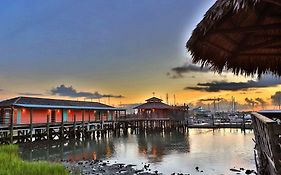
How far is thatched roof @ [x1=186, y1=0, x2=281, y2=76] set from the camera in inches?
175

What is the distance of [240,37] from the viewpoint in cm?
598

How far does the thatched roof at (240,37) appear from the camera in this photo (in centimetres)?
445

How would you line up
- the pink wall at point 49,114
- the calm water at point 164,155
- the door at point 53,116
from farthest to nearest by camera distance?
the door at point 53,116
the pink wall at point 49,114
the calm water at point 164,155

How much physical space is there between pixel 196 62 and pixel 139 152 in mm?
19900

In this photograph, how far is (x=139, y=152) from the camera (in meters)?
25.2

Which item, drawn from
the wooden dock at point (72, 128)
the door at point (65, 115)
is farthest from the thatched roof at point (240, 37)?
the door at point (65, 115)

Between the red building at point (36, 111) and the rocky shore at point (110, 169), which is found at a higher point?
the red building at point (36, 111)

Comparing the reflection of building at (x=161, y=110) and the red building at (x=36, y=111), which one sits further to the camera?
the reflection of building at (x=161, y=110)

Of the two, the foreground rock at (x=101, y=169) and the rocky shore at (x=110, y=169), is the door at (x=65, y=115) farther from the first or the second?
the rocky shore at (x=110, y=169)

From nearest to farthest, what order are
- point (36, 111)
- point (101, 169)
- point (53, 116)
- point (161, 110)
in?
point (101, 169)
point (36, 111)
point (53, 116)
point (161, 110)

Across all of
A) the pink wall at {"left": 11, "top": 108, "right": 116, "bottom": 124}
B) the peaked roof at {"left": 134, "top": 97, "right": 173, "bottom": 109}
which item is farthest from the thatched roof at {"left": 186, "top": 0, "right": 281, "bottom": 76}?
the peaked roof at {"left": 134, "top": 97, "right": 173, "bottom": 109}

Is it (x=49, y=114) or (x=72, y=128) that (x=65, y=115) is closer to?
(x=72, y=128)

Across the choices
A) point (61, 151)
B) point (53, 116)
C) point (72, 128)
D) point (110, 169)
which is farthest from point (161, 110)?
point (110, 169)

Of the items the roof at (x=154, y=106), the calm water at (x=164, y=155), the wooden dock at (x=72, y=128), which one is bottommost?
the calm water at (x=164, y=155)
